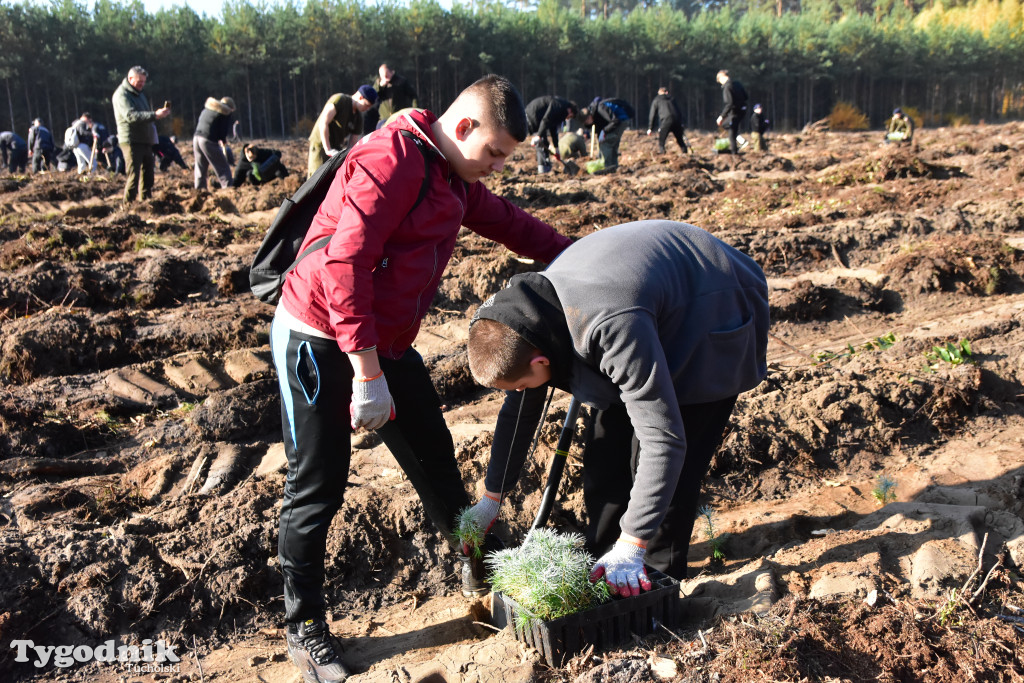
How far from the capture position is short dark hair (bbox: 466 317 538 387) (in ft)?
6.70

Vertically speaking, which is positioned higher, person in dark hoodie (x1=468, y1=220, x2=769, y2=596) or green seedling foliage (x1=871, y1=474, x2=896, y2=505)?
Answer: person in dark hoodie (x1=468, y1=220, x2=769, y2=596)

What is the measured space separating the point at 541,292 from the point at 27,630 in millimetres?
2387

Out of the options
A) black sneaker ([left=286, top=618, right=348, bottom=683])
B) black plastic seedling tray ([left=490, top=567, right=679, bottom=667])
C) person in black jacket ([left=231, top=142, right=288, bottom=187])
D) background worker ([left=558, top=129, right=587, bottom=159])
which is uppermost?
background worker ([left=558, top=129, right=587, bottom=159])

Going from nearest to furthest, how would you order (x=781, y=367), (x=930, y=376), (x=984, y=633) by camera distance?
(x=984, y=633) → (x=930, y=376) → (x=781, y=367)

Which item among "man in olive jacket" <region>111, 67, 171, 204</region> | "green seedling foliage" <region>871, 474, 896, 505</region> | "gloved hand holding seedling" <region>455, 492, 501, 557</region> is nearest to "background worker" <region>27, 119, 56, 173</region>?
"man in olive jacket" <region>111, 67, 171, 204</region>

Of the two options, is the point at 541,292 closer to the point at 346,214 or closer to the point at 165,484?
the point at 346,214

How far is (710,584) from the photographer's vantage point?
111 inches

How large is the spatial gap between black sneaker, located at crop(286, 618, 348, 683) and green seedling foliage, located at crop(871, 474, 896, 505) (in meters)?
2.48

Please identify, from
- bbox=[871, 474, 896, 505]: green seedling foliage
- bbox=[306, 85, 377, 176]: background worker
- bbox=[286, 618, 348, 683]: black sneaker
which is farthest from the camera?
bbox=[306, 85, 377, 176]: background worker

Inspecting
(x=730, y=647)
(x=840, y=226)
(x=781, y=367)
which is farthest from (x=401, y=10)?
(x=730, y=647)

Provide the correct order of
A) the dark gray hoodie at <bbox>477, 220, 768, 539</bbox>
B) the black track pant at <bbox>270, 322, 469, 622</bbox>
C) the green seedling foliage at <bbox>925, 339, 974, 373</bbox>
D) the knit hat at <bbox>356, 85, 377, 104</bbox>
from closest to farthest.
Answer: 1. the dark gray hoodie at <bbox>477, 220, 768, 539</bbox>
2. the black track pant at <bbox>270, 322, 469, 622</bbox>
3. the green seedling foliage at <bbox>925, 339, 974, 373</bbox>
4. the knit hat at <bbox>356, 85, 377, 104</bbox>

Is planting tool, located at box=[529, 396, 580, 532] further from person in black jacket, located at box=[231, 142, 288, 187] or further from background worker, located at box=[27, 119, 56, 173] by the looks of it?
background worker, located at box=[27, 119, 56, 173]

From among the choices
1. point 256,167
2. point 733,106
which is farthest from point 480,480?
point 733,106

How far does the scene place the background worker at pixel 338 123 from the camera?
8078 mm
